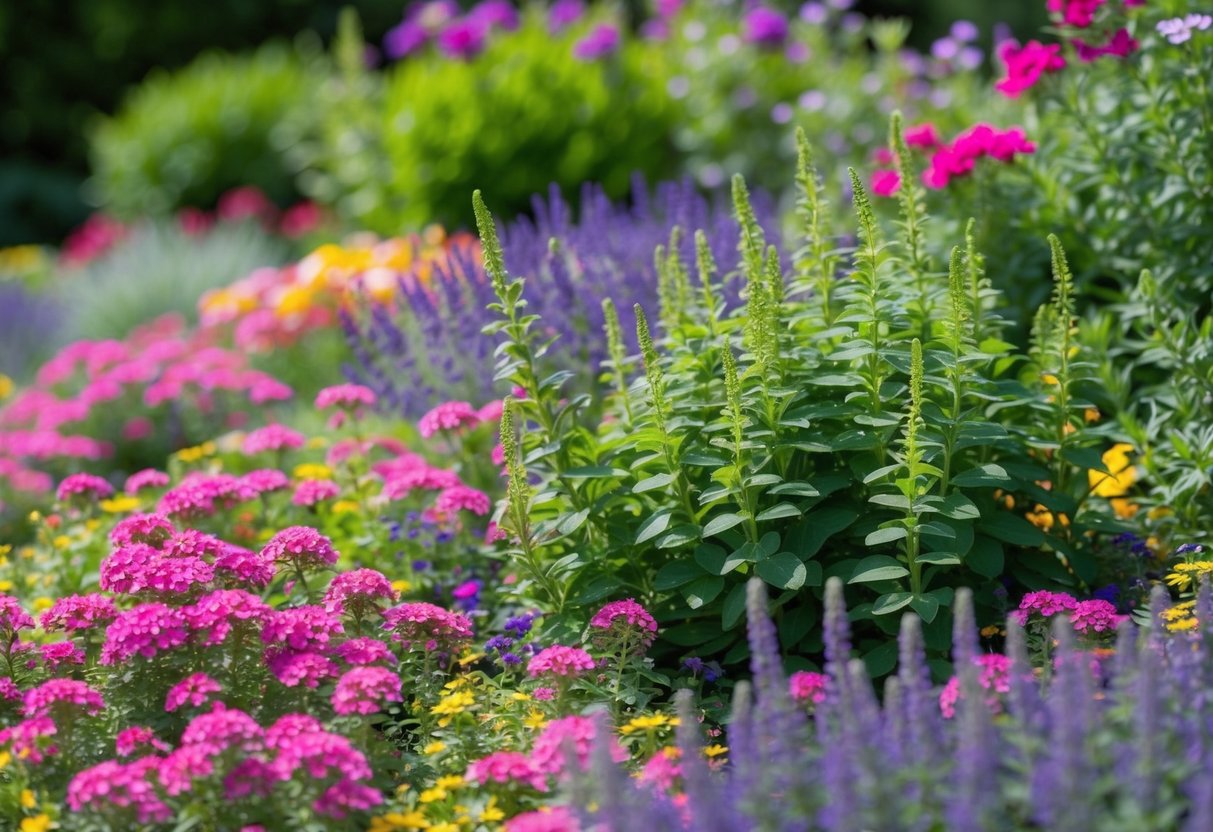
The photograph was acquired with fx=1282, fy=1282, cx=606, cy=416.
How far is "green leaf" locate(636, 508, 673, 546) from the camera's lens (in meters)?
2.92

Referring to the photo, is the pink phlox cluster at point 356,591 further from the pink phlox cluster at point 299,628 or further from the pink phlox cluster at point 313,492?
the pink phlox cluster at point 313,492

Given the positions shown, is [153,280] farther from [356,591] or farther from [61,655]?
[356,591]

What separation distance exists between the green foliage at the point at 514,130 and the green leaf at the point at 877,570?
201 inches

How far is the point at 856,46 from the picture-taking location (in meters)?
7.82

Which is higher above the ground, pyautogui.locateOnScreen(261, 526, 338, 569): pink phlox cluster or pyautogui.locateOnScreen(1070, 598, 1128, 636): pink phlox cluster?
pyautogui.locateOnScreen(261, 526, 338, 569): pink phlox cluster

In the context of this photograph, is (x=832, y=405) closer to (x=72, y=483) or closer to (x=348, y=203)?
(x=72, y=483)

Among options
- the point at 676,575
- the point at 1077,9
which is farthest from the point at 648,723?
the point at 1077,9

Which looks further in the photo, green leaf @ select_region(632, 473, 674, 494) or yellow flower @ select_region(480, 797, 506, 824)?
green leaf @ select_region(632, 473, 674, 494)

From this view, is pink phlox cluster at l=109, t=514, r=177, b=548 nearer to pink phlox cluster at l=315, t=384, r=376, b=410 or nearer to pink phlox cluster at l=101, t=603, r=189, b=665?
pink phlox cluster at l=101, t=603, r=189, b=665

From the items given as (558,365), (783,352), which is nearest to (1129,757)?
(783,352)

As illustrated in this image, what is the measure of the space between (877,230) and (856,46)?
5.13 metres

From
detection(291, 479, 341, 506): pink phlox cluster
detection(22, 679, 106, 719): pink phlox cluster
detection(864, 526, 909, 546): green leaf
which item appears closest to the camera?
detection(22, 679, 106, 719): pink phlox cluster

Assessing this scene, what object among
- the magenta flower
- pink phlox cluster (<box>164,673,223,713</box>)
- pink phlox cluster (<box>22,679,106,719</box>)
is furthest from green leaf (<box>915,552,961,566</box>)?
the magenta flower

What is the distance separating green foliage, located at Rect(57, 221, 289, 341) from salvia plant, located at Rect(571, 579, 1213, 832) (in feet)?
21.7
